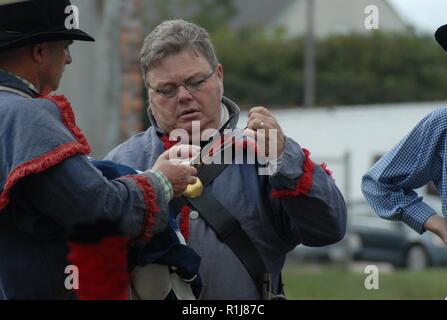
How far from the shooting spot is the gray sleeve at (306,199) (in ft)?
13.3

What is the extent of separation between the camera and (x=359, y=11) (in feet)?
197

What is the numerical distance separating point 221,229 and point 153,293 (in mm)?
536

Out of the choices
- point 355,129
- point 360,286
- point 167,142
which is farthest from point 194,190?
point 355,129

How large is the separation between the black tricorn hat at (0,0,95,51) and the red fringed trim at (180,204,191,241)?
0.79 m

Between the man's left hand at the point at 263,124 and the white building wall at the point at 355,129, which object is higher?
the man's left hand at the point at 263,124

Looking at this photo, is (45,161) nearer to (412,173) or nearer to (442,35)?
(412,173)

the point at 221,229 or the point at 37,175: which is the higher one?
the point at 37,175

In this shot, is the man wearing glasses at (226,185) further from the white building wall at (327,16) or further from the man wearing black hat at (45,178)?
the white building wall at (327,16)

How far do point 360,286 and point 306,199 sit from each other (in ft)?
26.1

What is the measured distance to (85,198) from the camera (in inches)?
139

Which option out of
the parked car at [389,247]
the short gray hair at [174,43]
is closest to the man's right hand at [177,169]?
the short gray hair at [174,43]

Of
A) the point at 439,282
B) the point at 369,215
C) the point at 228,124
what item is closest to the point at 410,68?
the point at 369,215
